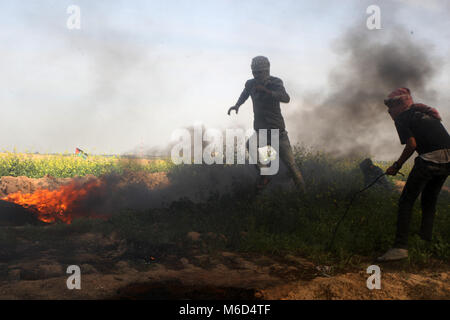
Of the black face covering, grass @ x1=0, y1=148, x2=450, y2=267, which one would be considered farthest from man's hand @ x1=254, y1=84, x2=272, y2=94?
grass @ x1=0, y1=148, x2=450, y2=267

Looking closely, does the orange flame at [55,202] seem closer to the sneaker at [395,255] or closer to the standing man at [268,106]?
the standing man at [268,106]

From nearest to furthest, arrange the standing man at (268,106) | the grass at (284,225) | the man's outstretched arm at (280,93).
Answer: the grass at (284,225) < the man's outstretched arm at (280,93) < the standing man at (268,106)

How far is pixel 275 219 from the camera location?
→ 6.27 metres

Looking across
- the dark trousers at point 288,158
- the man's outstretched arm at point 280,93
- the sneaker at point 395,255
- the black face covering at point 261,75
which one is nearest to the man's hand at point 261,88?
the man's outstretched arm at point 280,93

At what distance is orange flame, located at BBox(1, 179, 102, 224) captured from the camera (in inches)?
→ 305

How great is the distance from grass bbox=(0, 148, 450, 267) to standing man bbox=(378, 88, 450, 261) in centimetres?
41

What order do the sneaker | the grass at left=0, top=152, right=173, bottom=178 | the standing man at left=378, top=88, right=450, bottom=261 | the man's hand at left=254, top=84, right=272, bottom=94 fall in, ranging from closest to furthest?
the standing man at left=378, top=88, right=450, bottom=261 < the sneaker < the man's hand at left=254, top=84, right=272, bottom=94 < the grass at left=0, top=152, right=173, bottom=178

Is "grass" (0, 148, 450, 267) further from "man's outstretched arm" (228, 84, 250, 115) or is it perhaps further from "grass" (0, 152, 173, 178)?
"grass" (0, 152, 173, 178)

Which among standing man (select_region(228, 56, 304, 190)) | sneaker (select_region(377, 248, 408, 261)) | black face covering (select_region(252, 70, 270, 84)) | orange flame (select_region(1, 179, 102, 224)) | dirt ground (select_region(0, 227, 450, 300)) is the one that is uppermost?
black face covering (select_region(252, 70, 270, 84))

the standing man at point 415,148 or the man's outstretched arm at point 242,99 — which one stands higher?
the man's outstretched arm at point 242,99

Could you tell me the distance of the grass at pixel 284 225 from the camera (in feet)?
16.8

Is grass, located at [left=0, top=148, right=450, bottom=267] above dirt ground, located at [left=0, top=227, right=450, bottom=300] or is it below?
above
